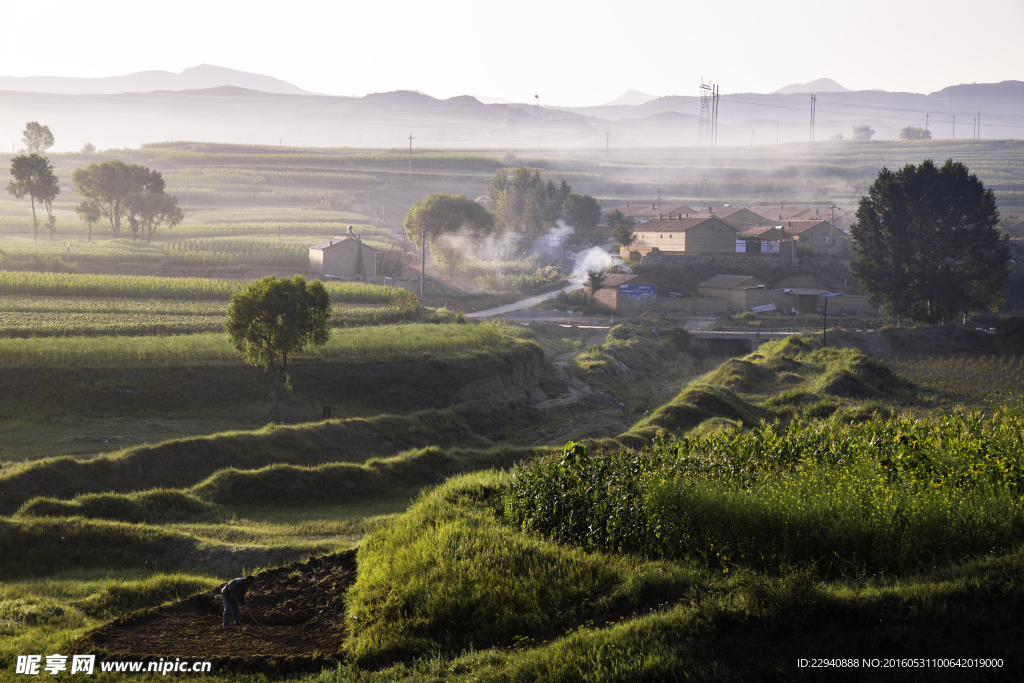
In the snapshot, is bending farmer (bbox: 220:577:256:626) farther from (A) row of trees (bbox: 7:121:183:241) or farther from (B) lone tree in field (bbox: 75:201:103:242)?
(B) lone tree in field (bbox: 75:201:103:242)

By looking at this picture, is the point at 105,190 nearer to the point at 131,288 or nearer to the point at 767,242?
the point at 131,288

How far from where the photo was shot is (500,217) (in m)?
102

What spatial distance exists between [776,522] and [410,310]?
3854cm

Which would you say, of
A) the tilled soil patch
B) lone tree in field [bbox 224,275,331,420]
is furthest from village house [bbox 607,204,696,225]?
the tilled soil patch

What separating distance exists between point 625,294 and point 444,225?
964 inches

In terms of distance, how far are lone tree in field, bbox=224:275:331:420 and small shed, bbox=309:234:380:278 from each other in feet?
124

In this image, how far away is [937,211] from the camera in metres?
57.2

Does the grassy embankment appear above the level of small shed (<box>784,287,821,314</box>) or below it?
below

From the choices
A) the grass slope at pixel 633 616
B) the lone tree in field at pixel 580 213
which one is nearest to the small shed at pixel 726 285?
the lone tree in field at pixel 580 213

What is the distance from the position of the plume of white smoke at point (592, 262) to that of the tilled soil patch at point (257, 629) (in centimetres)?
6968

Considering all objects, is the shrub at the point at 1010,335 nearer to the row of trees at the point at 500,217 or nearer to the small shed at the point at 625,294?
the small shed at the point at 625,294

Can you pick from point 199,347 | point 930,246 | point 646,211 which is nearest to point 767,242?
point 930,246

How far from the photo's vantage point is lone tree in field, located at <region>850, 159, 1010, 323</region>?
5419cm

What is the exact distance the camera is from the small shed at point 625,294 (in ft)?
222
